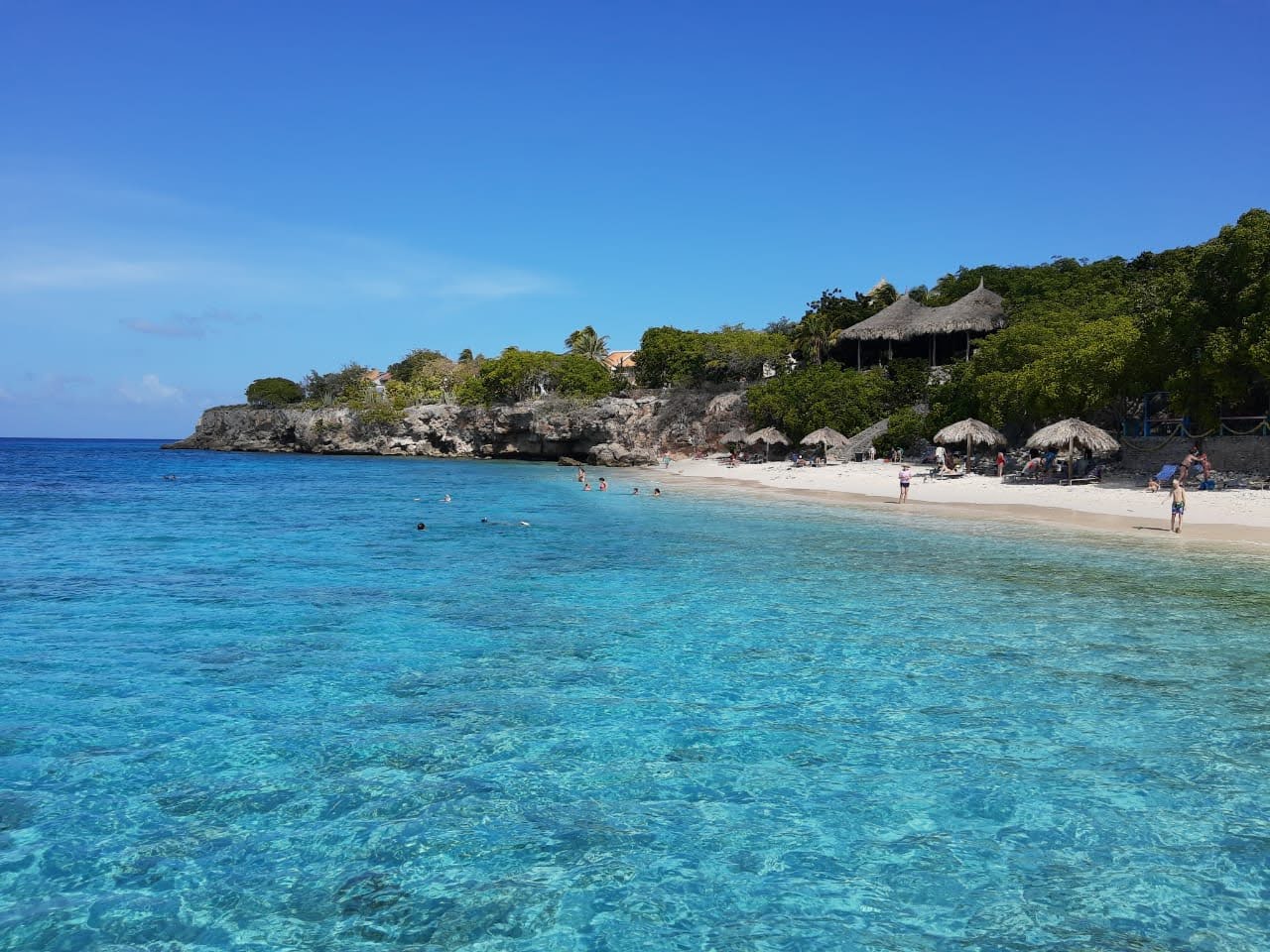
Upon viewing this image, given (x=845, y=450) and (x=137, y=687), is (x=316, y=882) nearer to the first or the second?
(x=137, y=687)

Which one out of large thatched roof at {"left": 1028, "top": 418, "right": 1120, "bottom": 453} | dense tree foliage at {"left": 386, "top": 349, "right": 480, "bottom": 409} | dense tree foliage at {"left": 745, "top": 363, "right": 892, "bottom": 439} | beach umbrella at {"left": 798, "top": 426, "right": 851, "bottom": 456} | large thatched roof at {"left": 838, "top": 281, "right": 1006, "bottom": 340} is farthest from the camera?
dense tree foliage at {"left": 386, "top": 349, "right": 480, "bottom": 409}

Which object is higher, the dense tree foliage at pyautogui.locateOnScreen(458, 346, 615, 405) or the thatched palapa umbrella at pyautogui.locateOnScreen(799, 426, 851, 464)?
the dense tree foliage at pyautogui.locateOnScreen(458, 346, 615, 405)

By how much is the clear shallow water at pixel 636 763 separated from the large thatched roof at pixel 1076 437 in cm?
1348

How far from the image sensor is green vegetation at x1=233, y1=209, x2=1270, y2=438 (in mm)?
22609

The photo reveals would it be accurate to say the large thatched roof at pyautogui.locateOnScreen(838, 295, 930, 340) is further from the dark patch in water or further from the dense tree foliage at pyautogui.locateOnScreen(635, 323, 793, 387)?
the dark patch in water

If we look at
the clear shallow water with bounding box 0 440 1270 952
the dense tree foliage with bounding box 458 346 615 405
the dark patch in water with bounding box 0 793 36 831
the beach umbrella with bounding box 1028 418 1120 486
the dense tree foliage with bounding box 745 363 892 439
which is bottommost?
the dark patch in water with bounding box 0 793 36 831

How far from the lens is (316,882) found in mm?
4332

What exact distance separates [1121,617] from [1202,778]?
17.8 ft

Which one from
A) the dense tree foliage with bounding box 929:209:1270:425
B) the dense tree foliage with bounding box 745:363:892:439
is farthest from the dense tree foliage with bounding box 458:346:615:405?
the dense tree foliage with bounding box 929:209:1270:425

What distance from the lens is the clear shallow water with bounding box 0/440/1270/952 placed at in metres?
4.13

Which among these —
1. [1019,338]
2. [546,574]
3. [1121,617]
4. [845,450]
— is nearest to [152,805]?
[546,574]

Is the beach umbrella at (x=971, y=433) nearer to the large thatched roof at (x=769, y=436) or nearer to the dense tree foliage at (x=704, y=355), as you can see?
the large thatched roof at (x=769, y=436)

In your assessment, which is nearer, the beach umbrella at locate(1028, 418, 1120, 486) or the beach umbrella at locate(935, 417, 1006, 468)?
the beach umbrella at locate(1028, 418, 1120, 486)

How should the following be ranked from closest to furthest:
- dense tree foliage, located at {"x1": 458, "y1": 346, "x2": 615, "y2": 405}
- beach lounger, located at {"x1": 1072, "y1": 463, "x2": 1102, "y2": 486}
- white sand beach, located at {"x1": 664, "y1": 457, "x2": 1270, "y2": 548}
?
white sand beach, located at {"x1": 664, "y1": 457, "x2": 1270, "y2": 548}
beach lounger, located at {"x1": 1072, "y1": 463, "x2": 1102, "y2": 486}
dense tree foliage, located at {"x1": 458, "y1": 346, "x2": 615, "y2": 405}
